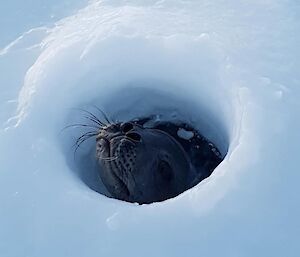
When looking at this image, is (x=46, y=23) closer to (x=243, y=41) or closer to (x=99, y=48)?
(x=99, y=48)

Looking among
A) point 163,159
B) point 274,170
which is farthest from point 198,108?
point 274,170

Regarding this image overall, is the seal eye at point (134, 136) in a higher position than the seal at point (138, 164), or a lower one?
higher

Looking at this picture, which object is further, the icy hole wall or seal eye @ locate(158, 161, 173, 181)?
seal eye @ locate(158, 161, 173, 181)

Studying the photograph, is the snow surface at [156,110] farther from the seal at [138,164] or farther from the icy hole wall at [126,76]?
the seal at [138,164]

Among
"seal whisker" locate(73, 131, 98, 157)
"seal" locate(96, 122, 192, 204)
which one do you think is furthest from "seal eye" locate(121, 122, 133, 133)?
"seal whisker" locate(73, 131, 98, 157)

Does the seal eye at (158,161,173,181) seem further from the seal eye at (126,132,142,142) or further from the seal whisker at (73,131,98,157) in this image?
the seal whisker at (73,131,98,157)

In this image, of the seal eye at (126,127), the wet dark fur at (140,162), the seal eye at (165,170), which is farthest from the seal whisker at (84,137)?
the seal eye at (165,170)

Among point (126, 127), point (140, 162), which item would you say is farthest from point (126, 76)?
point (140, 162)
